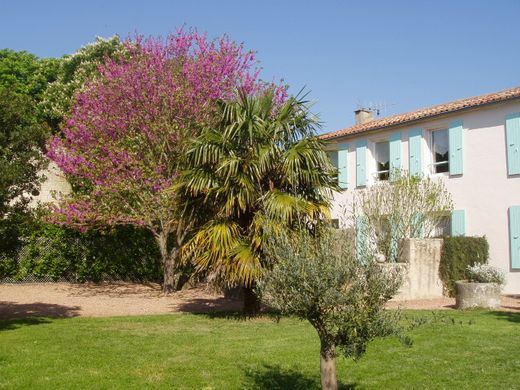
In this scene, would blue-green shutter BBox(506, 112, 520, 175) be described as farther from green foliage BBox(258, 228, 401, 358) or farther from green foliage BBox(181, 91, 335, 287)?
green foliage BBox(258, 228, 401, 358)

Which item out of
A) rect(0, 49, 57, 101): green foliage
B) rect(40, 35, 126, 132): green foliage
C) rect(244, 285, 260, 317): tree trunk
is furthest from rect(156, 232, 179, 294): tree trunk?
rect(0, 49, 57, 101): green foliage

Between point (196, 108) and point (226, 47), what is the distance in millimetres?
2674

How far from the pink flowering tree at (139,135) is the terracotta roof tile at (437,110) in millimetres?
6272

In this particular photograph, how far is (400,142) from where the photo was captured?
776 inches

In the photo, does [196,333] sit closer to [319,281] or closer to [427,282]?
[319,281]

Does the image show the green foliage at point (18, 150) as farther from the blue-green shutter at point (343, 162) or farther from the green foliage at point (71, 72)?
the green foliage at point (71, 72)

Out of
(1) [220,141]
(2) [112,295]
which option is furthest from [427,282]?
(2) [112,295]

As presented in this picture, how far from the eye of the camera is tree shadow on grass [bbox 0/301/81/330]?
11047 millimetres

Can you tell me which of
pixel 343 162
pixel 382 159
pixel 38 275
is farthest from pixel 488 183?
pixel 38 275

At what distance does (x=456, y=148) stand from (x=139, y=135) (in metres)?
9.99

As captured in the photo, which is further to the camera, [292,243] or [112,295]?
[112,295]

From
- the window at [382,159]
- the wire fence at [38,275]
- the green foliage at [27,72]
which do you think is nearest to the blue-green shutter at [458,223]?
the window at [382,159]

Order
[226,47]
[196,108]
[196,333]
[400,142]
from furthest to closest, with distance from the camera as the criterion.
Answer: [400,142] < [226,47] < [196,108] < [196,333]

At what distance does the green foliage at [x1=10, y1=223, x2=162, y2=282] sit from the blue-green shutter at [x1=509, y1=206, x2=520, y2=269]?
1173 cm
